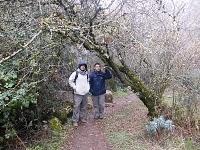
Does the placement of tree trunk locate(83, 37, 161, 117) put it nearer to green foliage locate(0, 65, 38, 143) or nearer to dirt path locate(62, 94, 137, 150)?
dirt path locate(62, 94, 137, 150)

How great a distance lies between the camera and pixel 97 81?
12.9 meters

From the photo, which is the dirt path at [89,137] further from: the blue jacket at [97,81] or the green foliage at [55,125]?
the blue jacket at [97,81]

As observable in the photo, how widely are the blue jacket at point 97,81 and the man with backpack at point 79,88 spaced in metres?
0.51

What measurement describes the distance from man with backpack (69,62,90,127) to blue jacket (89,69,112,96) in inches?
20.2

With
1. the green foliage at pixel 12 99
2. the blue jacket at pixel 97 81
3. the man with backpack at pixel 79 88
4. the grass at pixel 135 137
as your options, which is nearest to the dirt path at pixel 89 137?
the grass at pixel 135 137

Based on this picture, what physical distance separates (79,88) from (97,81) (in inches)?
37.1

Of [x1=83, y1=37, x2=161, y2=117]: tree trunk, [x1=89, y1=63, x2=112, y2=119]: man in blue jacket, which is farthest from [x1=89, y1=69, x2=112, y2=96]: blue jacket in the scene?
[x1=83, y1=37, x2=161, y2=117]: tree trunk

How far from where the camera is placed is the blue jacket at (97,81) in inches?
507

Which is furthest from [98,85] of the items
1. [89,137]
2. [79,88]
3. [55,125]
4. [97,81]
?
[89,137]

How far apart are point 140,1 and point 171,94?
112 inches

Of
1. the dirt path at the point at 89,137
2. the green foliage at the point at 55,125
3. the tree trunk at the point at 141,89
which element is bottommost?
the dirt path at the point at 89,137

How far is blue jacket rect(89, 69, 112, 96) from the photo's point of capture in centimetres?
1288

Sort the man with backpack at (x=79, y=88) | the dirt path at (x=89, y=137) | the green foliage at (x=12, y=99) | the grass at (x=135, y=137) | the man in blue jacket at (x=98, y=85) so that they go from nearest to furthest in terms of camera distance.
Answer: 1. the green foliage at (x=12, y=99)
2. the grass at (x=135, y=137)
3. the dirt path at (x=89, y=137)
4. the man with backpack at (x=79, y=88)
5. the man in blue jacket at (x=98, y=85)

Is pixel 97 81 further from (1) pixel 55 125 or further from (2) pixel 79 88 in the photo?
(1) pixel 55 125
